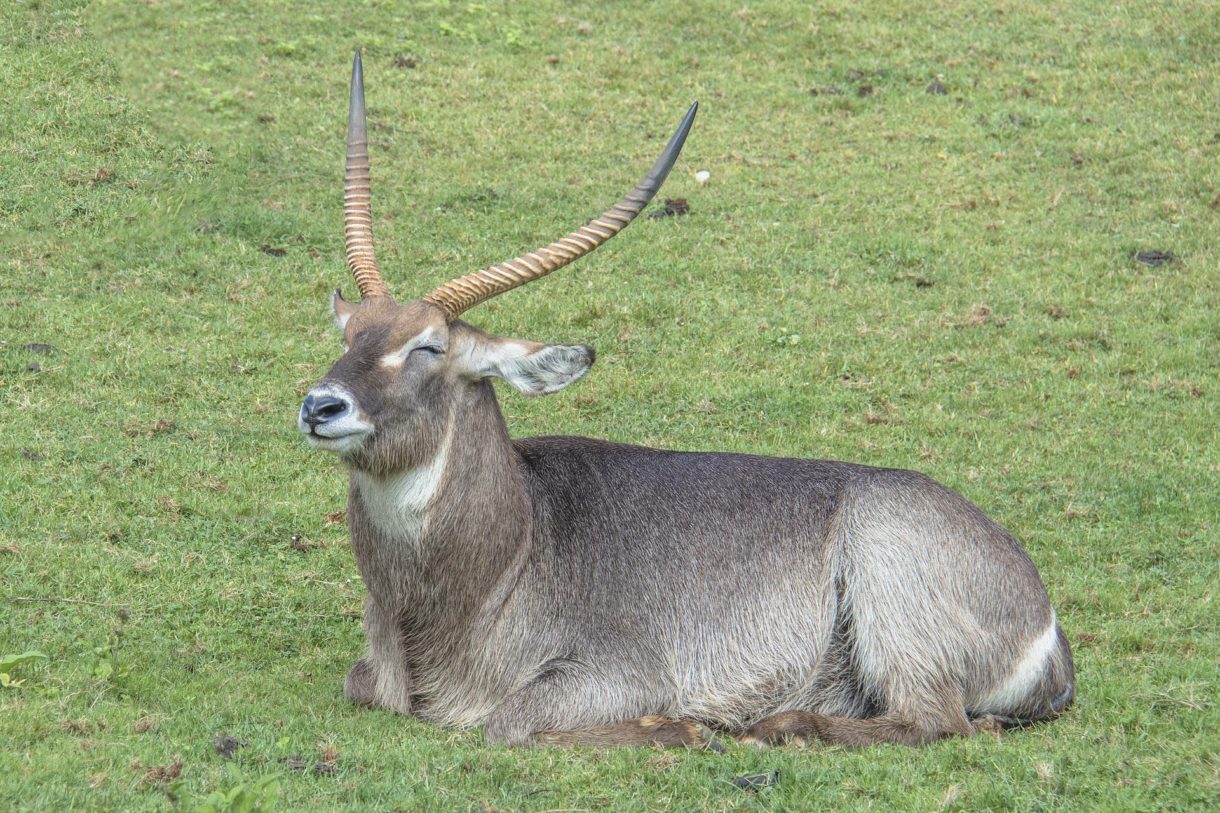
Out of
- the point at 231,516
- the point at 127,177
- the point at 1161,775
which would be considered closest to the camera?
the point at 1161,775

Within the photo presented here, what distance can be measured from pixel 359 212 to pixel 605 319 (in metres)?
4.94

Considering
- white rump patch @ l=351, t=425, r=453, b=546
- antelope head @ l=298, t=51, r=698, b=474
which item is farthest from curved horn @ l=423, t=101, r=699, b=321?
white rump patch @ l=351, t=425, r=453, b=546

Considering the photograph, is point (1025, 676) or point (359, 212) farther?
point (359, 212)

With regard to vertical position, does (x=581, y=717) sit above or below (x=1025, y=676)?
below

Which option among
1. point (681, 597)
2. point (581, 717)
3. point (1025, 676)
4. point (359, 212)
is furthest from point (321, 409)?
point (1025, 676)

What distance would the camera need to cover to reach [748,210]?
46.9 feet

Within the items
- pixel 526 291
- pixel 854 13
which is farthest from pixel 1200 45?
pixel 526 291

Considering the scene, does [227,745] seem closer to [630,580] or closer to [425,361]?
[425,361]

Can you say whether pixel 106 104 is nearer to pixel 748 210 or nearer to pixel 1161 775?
pixel 748 210

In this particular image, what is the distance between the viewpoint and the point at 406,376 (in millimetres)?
6492

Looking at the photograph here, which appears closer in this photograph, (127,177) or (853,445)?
(853,445)

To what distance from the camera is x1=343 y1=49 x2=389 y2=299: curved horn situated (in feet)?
23.2

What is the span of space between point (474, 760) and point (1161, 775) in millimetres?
2607

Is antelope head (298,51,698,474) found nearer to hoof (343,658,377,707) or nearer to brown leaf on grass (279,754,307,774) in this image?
hoof (343,658,377,707)
